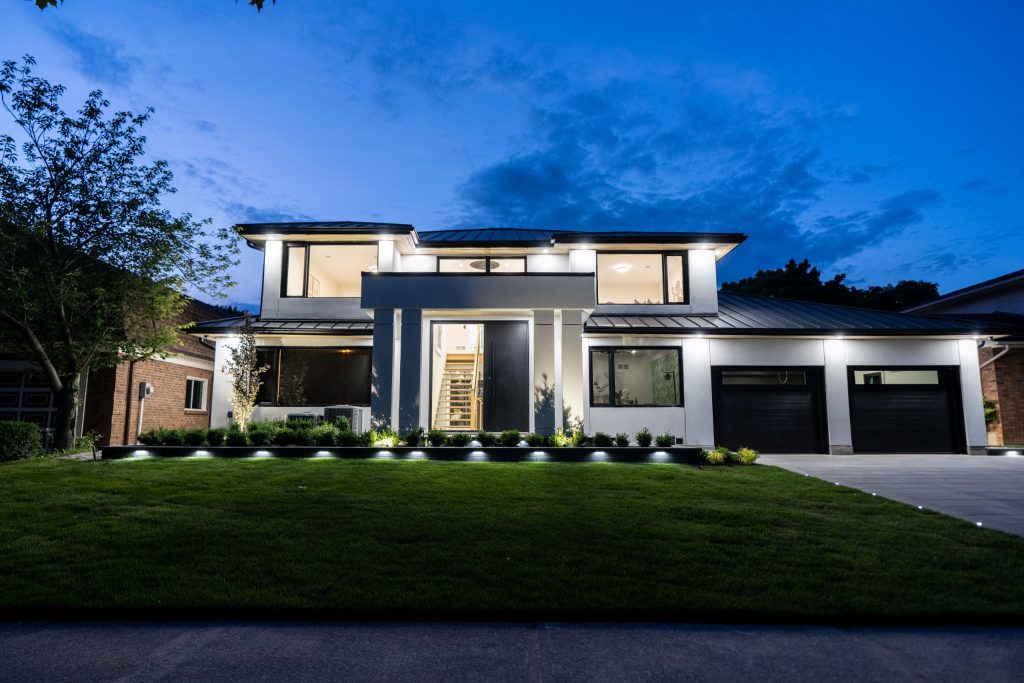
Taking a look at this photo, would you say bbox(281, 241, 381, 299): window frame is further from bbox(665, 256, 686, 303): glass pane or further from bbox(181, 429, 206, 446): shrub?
bbox(665, 256, 686, 303): glass pane

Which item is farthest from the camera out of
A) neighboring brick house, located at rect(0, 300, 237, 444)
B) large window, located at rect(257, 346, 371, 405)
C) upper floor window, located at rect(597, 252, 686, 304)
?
upper floor window, located at rect(597, 252, 686, 304)

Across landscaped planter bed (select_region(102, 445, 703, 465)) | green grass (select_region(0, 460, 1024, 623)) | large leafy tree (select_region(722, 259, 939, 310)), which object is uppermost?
large leafy tree (select_region(722, 259, 939, 310))

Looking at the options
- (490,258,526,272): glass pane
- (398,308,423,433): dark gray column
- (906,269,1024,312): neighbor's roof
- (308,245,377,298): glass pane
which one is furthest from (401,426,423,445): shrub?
(906,269,1024,312): neighbor's roof

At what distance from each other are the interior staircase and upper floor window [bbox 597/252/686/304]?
4.67 meters

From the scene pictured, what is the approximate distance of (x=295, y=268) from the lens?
16.7m

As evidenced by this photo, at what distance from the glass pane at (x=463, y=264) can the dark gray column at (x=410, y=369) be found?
12.5 ft

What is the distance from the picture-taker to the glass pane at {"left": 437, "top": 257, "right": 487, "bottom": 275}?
1678 cm

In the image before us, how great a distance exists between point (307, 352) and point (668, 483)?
37.4 ft

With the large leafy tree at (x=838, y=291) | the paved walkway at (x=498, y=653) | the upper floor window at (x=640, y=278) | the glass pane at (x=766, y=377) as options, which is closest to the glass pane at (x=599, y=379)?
the upper floor window at (x=640, y=278)

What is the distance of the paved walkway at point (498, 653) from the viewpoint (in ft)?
9.89

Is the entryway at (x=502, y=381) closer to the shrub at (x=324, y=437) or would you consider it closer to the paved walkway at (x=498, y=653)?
the shrub at (x=324, y=437)

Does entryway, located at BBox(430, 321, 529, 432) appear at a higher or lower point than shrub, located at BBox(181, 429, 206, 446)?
higher

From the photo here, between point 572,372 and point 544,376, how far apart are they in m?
0.72

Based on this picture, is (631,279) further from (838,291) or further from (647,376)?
(838,291)
